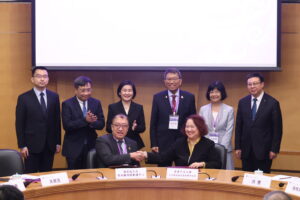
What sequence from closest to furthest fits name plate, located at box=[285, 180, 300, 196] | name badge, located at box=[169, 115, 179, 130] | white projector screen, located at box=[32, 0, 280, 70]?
name plate, located at box=[285, 180, 300, 196] → name badge, located at box=[169, 115, 179, 130] → white projector screen, located at box=[32, 0, 280, 70]

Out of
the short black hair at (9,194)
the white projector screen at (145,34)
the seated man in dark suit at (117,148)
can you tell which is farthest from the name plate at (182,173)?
the white projector screen at (145,34)

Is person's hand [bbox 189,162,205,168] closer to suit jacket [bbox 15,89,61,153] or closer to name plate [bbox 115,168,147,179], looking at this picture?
name plate [bbox 115,168,147,179]

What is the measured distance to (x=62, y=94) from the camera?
20.0 feet

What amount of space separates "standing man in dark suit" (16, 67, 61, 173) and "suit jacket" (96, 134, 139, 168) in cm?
112

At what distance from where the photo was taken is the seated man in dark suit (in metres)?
3.78

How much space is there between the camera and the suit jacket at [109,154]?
3.77 meters

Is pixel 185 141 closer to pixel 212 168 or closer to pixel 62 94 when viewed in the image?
pixel 212 168

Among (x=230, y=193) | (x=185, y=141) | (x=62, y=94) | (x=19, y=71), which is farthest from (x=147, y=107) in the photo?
(x=230, y=193)

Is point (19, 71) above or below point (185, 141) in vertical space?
above

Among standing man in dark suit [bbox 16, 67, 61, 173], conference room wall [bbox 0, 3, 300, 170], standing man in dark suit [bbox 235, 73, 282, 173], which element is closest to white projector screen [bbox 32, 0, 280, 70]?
conference room wall [bbox 0, 3, 300, 170]

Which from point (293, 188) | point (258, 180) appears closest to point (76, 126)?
point (258, 180)

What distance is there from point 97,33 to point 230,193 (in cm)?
314

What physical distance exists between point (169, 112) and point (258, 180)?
1.85 m

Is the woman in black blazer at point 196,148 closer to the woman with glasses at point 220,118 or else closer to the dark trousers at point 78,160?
the woman with glasses at point 220,118
